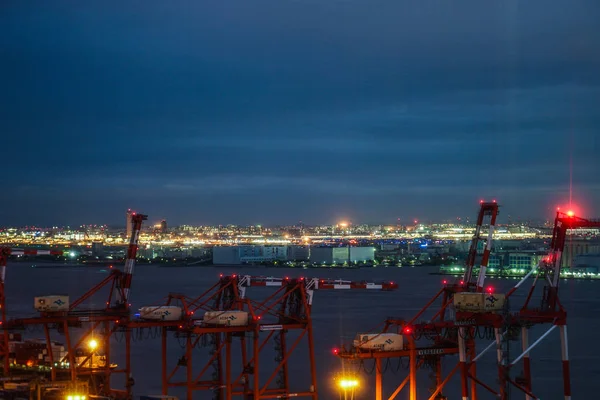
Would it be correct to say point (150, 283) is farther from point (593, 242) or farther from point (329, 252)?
point (593, 242)

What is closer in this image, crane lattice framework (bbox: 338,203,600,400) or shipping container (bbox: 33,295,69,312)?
crane lattice framework (bbox: 338,203,600,400)

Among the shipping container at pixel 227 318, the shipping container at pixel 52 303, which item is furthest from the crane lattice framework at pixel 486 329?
the shipping container at pixel 52 303

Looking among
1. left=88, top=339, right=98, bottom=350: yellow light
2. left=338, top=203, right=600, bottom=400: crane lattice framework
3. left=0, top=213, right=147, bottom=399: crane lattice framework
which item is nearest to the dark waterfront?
left=88, top=339, right=98, bottom=350: yellow light

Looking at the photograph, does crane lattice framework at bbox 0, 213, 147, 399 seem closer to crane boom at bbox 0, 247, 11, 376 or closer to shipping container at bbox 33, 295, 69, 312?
crane boom at bbox 0, 247, 11, 376

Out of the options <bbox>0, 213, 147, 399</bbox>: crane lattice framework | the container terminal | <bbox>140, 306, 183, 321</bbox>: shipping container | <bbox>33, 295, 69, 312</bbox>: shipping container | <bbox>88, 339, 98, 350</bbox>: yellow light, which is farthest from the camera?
<bbox>88, 339, 98, 350</bbox>: yellow light

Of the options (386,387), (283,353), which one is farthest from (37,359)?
(386,387)

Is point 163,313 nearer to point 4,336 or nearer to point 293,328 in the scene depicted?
point 293,328

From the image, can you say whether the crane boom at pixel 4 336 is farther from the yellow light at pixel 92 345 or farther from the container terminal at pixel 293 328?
the yellow light at pixel 92 345

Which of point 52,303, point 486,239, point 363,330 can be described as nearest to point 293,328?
point 486,239
